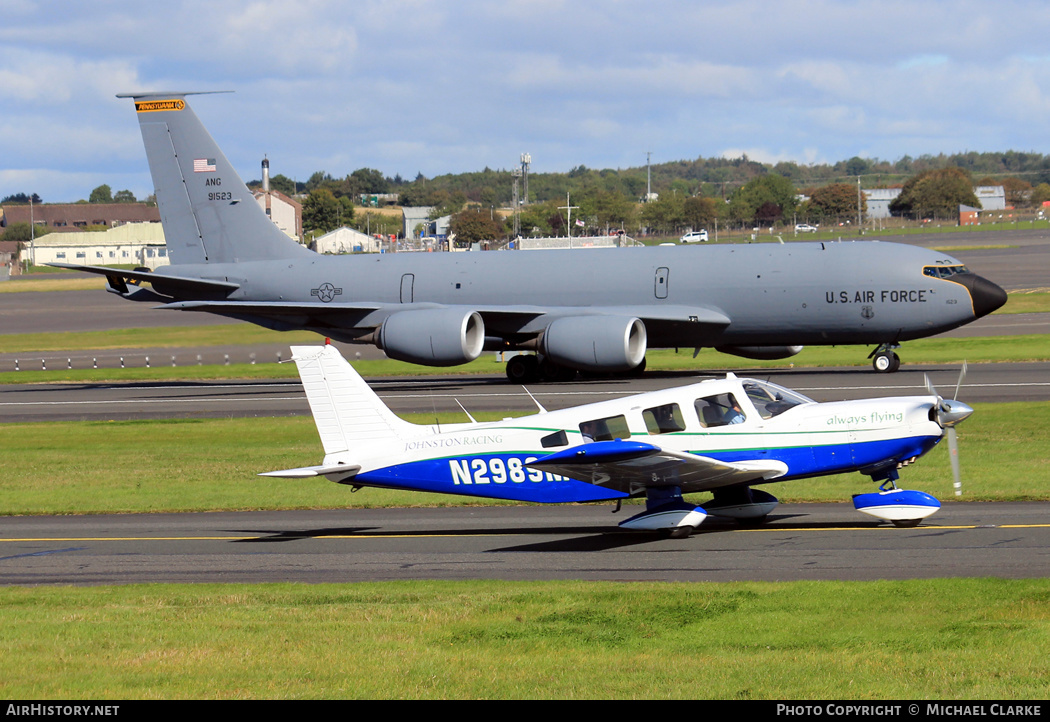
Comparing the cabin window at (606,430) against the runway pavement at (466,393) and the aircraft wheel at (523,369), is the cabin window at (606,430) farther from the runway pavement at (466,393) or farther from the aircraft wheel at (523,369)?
the aircraft wheel at (523,369)

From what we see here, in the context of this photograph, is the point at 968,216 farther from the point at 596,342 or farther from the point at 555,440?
the point at 555,440

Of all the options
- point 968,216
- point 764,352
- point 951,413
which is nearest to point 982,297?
point 764,352

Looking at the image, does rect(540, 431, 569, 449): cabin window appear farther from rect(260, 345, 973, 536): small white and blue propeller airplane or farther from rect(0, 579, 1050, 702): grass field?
rect(0, 579, 1050, 702): grass field

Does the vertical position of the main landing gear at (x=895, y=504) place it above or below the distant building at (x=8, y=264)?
below

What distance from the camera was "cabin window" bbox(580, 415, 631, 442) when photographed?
17188mm

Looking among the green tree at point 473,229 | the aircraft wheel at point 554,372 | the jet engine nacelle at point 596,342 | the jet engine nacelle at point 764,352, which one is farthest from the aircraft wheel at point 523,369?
the green tree at point 473,229

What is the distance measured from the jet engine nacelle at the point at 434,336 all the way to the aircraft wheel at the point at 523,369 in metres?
2.81

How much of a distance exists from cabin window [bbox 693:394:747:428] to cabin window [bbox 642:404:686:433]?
28cm

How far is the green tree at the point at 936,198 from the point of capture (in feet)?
593

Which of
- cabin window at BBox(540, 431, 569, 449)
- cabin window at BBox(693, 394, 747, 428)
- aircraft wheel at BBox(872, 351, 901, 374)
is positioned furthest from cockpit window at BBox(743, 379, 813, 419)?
aircraft wheel at BBox(872, 351, 901, 374)

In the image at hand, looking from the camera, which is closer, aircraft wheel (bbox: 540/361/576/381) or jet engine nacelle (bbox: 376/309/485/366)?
jet engine nacelle (bbox: 376/309/485/366)
